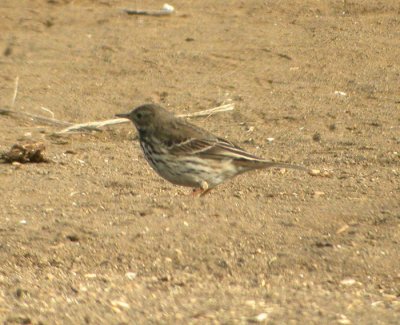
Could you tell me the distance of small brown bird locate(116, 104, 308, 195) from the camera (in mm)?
10461

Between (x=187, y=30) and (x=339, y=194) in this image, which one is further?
(x=187, y=30)

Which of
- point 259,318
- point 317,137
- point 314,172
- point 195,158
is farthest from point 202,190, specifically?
point 259,318

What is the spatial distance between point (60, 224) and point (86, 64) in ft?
21.0

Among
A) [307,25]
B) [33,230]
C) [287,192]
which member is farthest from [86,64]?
[33,230]

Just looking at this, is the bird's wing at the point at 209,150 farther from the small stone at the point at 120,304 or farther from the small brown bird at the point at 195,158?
the small stone at the point at 120,304

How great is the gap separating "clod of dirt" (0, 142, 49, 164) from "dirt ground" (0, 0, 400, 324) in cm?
17

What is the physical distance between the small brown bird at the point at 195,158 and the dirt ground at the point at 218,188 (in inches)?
8.9

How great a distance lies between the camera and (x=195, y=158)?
10.5 metres

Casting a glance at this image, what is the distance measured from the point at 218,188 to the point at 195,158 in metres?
0.81

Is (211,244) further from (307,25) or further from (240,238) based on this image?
(307,25)

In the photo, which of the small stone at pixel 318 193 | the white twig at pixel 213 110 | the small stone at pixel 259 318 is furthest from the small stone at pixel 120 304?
the white twig at pixel 213 110

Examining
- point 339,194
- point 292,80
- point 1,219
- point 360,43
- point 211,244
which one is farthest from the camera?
point 360,43

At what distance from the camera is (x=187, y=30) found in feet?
55.3

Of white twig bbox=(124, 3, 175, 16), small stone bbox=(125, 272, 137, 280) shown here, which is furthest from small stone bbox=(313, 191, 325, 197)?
white twig bbox=(124, 3, 175, 16)
